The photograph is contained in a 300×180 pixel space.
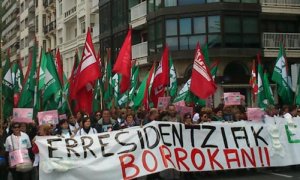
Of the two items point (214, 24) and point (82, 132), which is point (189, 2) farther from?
point (82, 132)

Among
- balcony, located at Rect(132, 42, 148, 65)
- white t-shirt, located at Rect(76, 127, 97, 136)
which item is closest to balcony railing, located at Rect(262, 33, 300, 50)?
balcony, located at Rect(132, 42, 148, 65)

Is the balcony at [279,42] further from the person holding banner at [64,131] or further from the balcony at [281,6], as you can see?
the person holding banner at [64,131]

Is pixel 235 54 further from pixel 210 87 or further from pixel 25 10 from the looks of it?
pixel 25 10

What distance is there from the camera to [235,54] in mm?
28906

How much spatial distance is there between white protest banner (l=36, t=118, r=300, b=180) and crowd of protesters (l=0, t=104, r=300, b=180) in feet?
1.07

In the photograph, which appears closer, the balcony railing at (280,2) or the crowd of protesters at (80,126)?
the crowd of protesters at (80,126)

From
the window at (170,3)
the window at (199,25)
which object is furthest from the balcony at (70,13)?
the window at (199,25)

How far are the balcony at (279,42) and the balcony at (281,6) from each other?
4.44ft

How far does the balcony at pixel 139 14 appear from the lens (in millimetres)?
33094

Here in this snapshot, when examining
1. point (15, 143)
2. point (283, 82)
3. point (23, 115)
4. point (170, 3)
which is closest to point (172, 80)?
point (283, 82)

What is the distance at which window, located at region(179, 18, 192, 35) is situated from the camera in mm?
29391

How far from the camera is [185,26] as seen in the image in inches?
1161

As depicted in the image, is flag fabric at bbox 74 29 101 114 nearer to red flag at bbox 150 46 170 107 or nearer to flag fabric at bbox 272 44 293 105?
red flag at bbox 150 46 170 107

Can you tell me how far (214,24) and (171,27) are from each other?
8.22 feet
